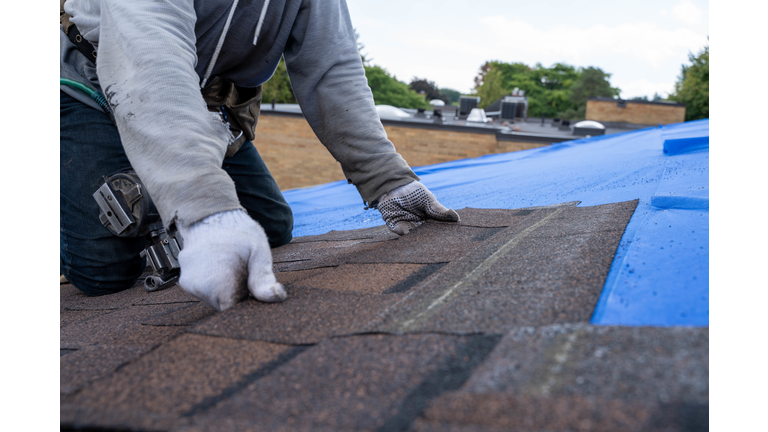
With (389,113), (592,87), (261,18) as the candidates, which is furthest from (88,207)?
(592,87)

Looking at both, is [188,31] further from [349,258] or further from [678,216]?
[678,216]

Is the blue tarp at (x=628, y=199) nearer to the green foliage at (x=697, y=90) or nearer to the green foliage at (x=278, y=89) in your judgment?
the green foliage at (x=278, y=89)

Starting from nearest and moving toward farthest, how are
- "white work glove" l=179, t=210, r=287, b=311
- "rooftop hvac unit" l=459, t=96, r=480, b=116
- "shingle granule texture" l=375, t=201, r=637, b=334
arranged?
"shingle granule texture" l=375, t=201, r=637, b=334 → "white work glove" l=179, t=210, r=287, b=311 → "rooftop hvac unit" l=459, t=96, r=480, b=116

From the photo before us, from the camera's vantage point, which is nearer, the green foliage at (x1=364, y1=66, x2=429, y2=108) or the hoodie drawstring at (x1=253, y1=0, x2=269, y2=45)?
the hoodie drawstring at (x1=253, y1=0, x2=269, y2=45)

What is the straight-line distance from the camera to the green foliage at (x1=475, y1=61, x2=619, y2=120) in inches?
970

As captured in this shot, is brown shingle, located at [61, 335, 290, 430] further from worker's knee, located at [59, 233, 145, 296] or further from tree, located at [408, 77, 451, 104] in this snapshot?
tree, located at [408, 77, 451, 104]

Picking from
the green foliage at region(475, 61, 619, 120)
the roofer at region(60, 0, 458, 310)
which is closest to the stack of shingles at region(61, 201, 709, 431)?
the roofer at region(60, 0, 458, 310)

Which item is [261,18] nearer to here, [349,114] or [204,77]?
[204,77]

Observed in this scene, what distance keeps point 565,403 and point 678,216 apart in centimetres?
110

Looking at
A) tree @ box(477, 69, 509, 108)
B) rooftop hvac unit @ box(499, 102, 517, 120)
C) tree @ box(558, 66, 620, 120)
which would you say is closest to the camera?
rooftop hvac unit @ box(499, 102, 517, 120)

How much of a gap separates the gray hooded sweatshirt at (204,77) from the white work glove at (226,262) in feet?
0.12

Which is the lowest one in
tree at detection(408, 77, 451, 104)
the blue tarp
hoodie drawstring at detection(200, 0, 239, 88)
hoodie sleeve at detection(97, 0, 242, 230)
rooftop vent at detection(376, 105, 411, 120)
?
the blue tarp

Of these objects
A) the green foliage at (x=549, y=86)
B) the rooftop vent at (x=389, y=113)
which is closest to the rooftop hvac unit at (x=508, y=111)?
the rooftop vent at (x=389, y=113)

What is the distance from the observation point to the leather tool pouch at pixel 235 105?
2.17m
